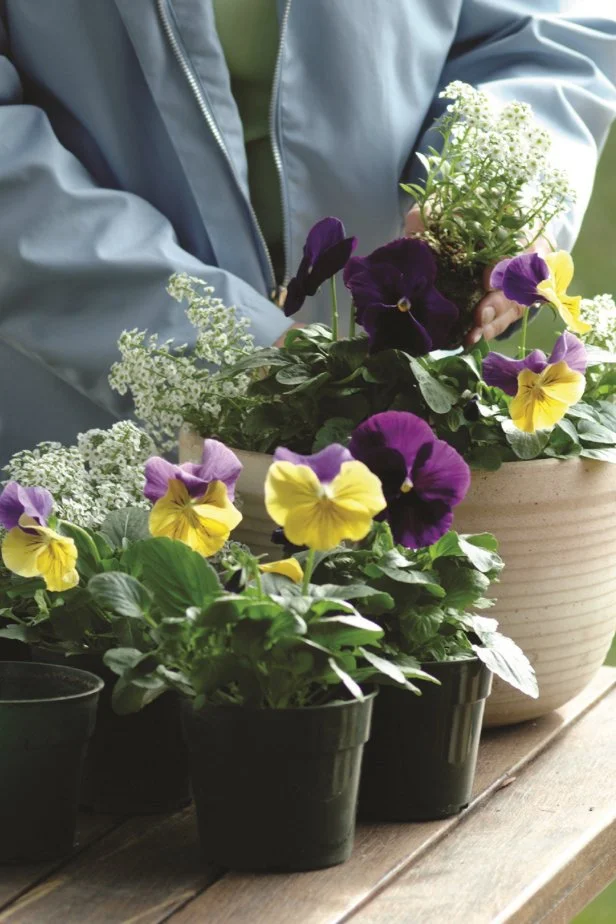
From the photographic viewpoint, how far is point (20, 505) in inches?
27.1

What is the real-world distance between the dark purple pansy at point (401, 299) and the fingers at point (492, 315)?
0.12 m

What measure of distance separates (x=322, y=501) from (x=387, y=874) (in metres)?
0.22

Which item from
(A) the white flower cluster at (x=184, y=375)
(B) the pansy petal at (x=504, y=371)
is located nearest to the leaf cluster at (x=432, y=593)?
(B) the pansy petal at (x=504, y=371)

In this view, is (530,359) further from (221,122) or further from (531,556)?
(221,122)

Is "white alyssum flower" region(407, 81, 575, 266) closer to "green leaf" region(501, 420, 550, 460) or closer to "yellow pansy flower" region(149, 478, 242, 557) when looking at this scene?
"green leaf" region(501, 420, 550, 460)

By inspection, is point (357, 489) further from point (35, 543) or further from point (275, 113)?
point (275, 113)

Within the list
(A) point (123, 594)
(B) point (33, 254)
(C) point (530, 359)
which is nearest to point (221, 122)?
(B) point (33, 254)

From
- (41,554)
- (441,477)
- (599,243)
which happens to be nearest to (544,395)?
(441,477)

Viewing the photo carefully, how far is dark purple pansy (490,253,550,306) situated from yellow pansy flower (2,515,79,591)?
33cm

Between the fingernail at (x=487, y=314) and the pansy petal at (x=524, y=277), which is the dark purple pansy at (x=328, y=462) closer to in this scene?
the pansy petal at (x=524, y=277)

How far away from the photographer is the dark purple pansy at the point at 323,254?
2.63 feet

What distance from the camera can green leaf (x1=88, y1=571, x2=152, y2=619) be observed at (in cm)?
61

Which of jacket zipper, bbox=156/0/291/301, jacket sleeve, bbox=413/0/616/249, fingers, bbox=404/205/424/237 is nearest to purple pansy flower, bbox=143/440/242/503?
fingers, bbox=404/205/424/237

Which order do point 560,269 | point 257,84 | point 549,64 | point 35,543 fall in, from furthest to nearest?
point 549,64, point 257,84, point 560,269, point 35,543
